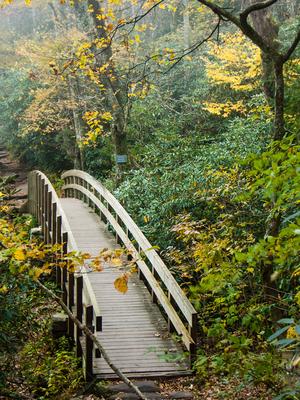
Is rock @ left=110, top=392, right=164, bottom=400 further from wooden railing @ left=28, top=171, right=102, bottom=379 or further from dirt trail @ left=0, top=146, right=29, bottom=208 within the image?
dirt trail @ left=0, top=146, right=29, bottom=208

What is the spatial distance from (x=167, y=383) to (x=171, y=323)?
4.28ft

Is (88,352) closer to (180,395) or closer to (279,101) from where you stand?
(180,395)

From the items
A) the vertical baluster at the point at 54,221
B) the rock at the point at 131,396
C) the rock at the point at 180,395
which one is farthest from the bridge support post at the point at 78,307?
the vertical baluster at the point at 54,221

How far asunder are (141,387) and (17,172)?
21.0 m

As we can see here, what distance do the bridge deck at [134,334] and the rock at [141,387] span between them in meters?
0.21

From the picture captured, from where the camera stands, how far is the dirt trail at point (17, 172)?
69.9 feet

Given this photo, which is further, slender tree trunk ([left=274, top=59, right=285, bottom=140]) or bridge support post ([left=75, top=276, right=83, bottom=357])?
bridge support post ([left=75, top=276, right=83, bottom=357])

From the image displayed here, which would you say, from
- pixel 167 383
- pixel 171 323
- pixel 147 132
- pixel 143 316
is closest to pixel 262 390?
pixel 167 383

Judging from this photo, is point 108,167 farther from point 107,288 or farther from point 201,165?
point 107,288

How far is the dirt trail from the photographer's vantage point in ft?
69.9

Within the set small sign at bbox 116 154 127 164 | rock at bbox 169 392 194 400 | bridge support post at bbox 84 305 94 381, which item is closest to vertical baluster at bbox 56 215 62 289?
small sign at bbox 116 154 127 164

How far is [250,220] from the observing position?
7.93 meters

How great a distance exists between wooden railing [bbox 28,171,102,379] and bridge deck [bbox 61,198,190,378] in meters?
0.28

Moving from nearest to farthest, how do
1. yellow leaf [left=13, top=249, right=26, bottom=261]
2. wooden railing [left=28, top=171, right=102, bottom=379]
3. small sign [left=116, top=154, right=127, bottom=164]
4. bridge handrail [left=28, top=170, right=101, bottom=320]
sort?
yellow leaf [left=13, top=249, right=26, bottom=261]
wooden railing [left=28, top=171, right=102, bottom=379]
bridge handrail [left=28, top=170, right=101, bottom=320]
small sign [left=116, top=154, right=127, bottom=164]
